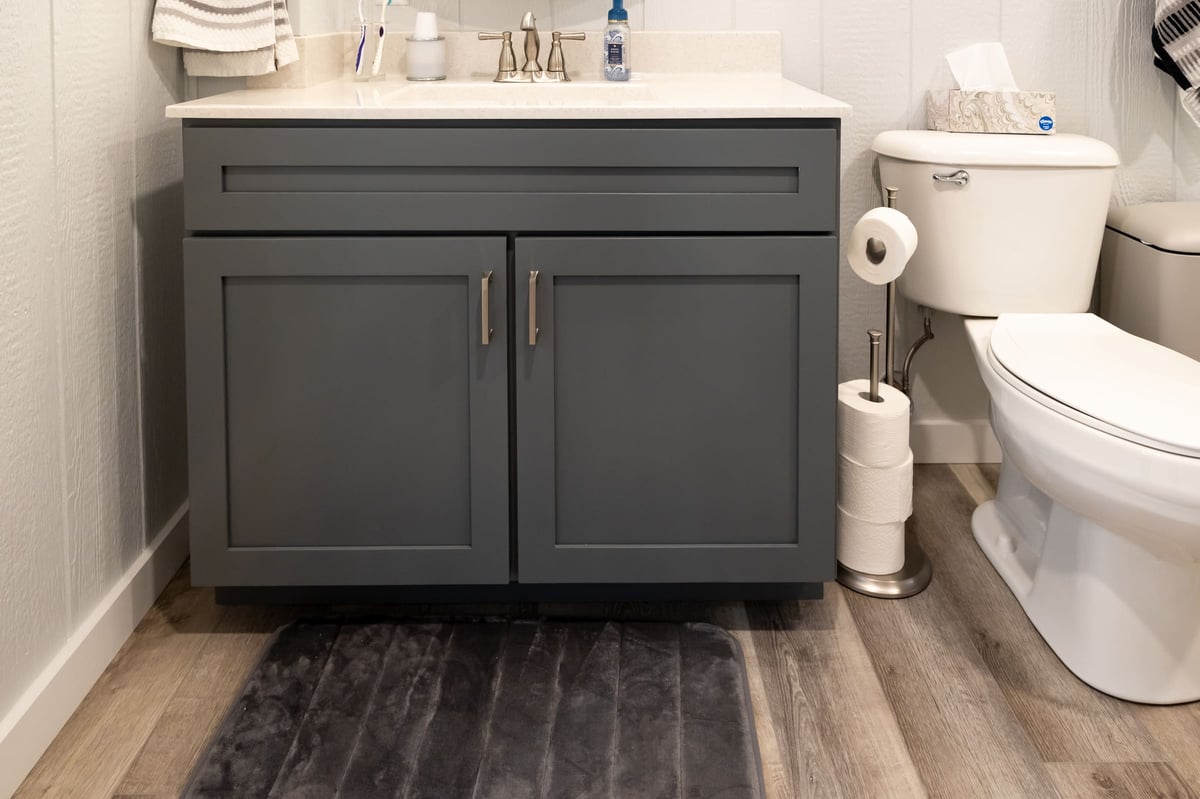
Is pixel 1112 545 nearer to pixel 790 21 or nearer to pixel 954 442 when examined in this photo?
pixel 954 442

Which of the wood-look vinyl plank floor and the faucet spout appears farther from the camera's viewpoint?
the faucet spout

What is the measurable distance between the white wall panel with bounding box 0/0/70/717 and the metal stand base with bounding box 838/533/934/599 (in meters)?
1.23

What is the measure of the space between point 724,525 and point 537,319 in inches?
16.6

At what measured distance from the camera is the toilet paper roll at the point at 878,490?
181 centimetres

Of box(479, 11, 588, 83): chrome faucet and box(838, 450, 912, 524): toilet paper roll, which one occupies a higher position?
box(479, 11, 588, 83): chrome faucet

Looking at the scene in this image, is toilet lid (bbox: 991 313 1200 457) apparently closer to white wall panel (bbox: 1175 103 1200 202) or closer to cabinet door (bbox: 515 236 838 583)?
cabinet door (bbox: 515 236 838 583)

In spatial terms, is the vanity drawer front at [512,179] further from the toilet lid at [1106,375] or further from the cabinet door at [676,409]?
the toilet lid at [1106,375]

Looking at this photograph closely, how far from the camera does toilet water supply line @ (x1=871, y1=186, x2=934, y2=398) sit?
6.32ft

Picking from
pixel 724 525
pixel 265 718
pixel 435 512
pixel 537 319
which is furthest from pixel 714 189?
pixel 265 718

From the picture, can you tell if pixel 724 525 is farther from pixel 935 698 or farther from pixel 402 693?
pixel 402 693

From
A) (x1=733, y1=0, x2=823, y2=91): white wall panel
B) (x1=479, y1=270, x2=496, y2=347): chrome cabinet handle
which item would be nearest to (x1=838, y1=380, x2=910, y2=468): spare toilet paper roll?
(x1=479, y1=270, x2=496, y2=347): chrome cabinet handle

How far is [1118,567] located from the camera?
153 centimetres

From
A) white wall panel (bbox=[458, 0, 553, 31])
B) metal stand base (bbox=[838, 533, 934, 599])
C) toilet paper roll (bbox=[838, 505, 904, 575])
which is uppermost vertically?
white wall panel (bbox=[458, 0, 553, 31])

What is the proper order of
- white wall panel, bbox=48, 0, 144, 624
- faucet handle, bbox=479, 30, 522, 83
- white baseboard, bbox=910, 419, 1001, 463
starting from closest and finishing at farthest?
1. white wall panel, bbox=48, 0, 144, 624
2. faucet handle, bbox=479, 30, 522, 83
3. white baseboard, bbox=910, 419, 1001, 463
